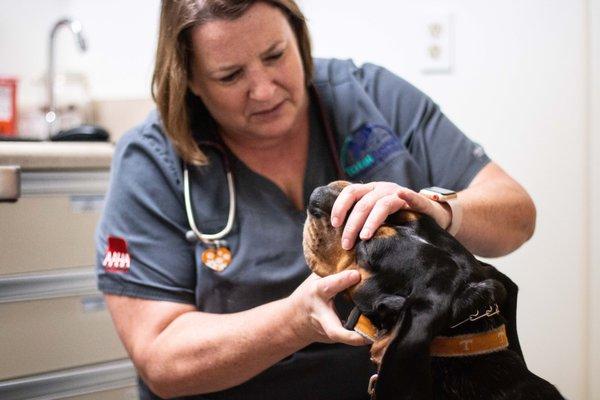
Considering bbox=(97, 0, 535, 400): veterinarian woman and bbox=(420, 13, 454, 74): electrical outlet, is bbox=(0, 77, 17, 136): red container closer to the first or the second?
bbox=(97, 0, 535, 400): veterinarian woman

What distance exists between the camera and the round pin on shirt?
1.24 m

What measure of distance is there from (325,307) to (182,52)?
0.62 metres

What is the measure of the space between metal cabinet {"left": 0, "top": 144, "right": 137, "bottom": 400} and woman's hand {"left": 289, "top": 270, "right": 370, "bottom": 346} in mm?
1058

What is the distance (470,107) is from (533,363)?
68cm

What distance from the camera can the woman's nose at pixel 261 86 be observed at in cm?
124

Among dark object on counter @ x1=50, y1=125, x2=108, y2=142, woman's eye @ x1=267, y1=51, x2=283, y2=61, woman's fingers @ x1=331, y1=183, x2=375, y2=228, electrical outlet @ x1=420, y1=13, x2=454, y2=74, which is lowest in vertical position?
woman's fingers @ x1=331, y1=183, x2=375, y2=228

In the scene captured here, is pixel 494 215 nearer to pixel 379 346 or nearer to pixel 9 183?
pixel 379 346

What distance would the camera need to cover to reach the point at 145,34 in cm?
281

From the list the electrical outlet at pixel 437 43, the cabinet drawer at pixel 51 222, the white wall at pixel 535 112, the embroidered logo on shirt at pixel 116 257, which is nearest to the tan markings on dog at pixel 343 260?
the embroidered logo on shirt at pixel 116 257

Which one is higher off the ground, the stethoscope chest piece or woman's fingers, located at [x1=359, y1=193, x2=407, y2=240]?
woman's fingers, located at [x1=359, y1=193, x2=407, y2=240]

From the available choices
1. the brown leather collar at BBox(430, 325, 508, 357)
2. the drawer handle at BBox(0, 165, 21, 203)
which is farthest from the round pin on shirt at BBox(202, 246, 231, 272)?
the drawer handle at BBox(0, 165, 21, 203)

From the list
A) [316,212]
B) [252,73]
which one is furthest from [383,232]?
[252,73]

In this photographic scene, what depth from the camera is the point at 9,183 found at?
5.51 feet

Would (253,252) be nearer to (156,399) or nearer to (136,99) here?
(156,399)
